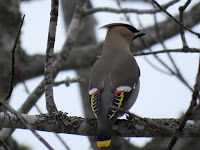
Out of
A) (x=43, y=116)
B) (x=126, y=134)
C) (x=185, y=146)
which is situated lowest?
(x=185, y=146)

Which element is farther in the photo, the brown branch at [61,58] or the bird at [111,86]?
the brown branch at [61,58]

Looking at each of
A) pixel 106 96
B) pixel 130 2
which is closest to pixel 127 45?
pixel 106 96

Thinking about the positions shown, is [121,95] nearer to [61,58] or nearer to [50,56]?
[50,56]

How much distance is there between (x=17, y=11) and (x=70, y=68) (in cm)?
118

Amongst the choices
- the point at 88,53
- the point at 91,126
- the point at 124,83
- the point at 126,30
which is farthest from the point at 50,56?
the point at 88,53

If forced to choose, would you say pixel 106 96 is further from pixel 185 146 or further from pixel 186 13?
pixel 186 13

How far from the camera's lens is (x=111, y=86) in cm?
412

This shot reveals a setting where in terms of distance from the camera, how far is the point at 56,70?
4.71 metres

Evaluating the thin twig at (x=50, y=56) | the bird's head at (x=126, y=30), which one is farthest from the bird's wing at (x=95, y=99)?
the bird's head at (x=126, y=30)

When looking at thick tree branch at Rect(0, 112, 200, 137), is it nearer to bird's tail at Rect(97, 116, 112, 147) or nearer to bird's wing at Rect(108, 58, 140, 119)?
bird's tail at Rect(97, 116, 112, 147)

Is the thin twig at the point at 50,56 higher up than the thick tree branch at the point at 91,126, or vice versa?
the thin twig at the point at 50,56

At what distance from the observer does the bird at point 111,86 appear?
3717mm

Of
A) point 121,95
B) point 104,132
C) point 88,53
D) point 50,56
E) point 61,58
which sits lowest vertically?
point 88,53

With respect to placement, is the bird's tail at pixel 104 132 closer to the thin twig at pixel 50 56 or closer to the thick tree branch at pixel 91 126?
the thick tree branch at pixel 91 126
